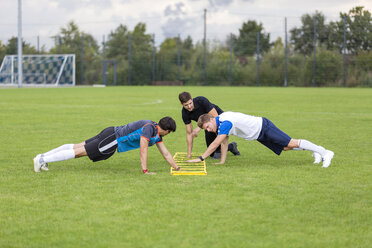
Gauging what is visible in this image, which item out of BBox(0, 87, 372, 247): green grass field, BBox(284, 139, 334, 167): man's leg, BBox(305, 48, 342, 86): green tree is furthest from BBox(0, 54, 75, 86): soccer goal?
BBox(284, 139, 334, 167): man's leg

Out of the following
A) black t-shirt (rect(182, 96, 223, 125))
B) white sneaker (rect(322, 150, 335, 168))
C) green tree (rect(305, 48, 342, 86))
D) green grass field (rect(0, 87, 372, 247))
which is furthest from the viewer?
green tree (rect(305, 48, 342, 86))

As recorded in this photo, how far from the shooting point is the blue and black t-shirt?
23.4 feet

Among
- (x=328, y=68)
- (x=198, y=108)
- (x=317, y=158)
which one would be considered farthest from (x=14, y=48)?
(x=317, y=158)

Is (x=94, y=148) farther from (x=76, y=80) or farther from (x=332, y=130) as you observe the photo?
(x=76, y=80)

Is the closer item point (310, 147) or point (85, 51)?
point (310, 147)

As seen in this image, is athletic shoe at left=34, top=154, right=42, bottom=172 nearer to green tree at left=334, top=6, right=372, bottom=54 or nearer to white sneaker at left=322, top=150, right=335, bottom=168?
white sneaker at left=322, top=150, right=335, bottom=168

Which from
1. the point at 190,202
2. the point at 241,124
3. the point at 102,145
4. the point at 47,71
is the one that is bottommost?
the point at 190,202

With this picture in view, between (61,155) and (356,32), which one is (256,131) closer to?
(61,155)

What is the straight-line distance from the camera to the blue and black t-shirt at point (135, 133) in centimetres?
714

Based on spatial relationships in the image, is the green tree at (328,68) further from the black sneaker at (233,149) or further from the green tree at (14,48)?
the black sneaker at (233,149)

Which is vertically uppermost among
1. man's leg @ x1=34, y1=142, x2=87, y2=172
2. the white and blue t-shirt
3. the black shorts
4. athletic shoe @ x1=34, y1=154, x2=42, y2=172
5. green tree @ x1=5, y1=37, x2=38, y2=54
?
green tree @ x1=5, y1=37, x2=38, y2=54

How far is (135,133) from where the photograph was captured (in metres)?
7.26

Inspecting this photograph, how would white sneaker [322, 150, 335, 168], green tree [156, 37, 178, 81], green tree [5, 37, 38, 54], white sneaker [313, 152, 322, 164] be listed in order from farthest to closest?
green tree [5, 37, 38, 54] < green tree [156, 37, 178, 81] < white sneaker [313, 152, 322, 164] < white sneaker [322, 150, 335, 168]

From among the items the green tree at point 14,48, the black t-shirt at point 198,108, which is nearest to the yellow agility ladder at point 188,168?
the black t-shirt at point 198,108
